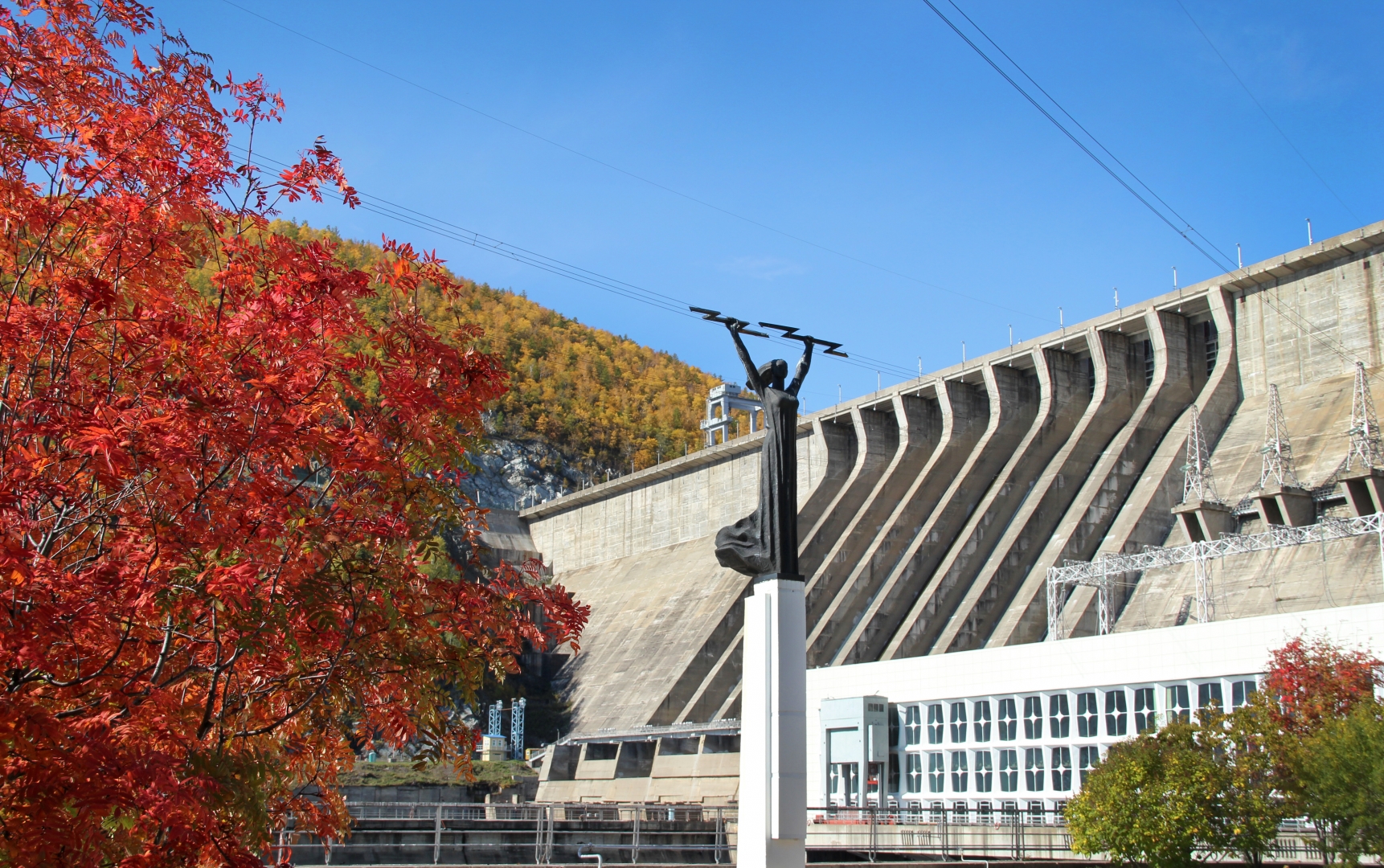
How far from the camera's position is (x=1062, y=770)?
100 feet

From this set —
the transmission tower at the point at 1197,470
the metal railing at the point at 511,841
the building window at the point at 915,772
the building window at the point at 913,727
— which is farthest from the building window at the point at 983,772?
the metal railing at the point at 511,841

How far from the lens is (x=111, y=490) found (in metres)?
6.35

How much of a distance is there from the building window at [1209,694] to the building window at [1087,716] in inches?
115

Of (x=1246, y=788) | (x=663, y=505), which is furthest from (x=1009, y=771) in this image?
(x=663, y=505)

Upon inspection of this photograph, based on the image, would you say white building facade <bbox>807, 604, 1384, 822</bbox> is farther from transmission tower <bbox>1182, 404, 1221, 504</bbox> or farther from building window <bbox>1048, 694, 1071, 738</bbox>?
transmission tower <bbox>1182, 404, 1221, 504</bbox>

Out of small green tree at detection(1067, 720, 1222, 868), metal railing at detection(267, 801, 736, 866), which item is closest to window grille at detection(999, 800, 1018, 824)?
small green tree at detection(1067, 720, 1222, 868)

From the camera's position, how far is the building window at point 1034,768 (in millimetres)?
31125

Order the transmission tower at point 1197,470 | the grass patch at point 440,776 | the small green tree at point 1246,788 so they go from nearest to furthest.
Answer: the small green tree at point 1246,788 → the transmission tower at point 1197,470 → the grass patch at point 440,776

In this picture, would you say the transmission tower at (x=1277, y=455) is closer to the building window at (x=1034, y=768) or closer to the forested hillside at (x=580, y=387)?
the building window at (x=1034, y=768)

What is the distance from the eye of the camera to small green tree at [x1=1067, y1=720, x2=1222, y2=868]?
61.1ft

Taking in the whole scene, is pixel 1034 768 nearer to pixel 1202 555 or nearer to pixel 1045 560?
pixel 1202 555

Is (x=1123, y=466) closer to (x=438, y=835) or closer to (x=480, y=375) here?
(x=438, y=835)

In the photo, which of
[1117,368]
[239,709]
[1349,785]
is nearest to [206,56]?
[239,709]

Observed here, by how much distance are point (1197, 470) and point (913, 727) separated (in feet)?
38.1
